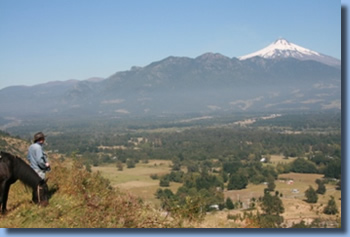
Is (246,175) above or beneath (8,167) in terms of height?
beneath

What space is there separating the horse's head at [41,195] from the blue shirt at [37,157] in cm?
22

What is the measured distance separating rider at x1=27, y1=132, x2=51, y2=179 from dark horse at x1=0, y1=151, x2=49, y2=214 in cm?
13

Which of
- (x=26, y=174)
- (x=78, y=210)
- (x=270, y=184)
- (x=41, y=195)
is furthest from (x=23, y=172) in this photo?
(x=270, y=184)

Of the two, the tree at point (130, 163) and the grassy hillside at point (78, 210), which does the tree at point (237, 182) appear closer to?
the tree at point (130, 163)

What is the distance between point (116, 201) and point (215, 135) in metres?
93.8

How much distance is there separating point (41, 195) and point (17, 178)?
46 cm

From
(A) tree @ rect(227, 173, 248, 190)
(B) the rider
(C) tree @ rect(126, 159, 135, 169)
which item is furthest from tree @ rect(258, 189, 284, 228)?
(C) tree @ rect(126, 159, 135, 169)

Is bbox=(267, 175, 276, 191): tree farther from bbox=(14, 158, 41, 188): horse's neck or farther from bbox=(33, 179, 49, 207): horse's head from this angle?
bbox=(14, 158, 41, 188): horse's neck

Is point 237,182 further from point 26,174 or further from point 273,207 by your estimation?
point 26,174

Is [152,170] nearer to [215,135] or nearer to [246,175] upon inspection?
[246,175]

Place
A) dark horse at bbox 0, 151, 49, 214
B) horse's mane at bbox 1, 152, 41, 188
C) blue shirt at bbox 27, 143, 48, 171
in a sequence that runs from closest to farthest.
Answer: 1. dark horse at bbox 0, 151, 49, 214
2. horse's mane at bbox 1, 152, 41, 188
3. blue shirt at bbox 27, 143, 48, 171

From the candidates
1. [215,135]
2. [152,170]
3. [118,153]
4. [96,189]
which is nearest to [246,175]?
[152,170]

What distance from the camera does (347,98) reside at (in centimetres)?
398

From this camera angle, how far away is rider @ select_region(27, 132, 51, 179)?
17.8ft
